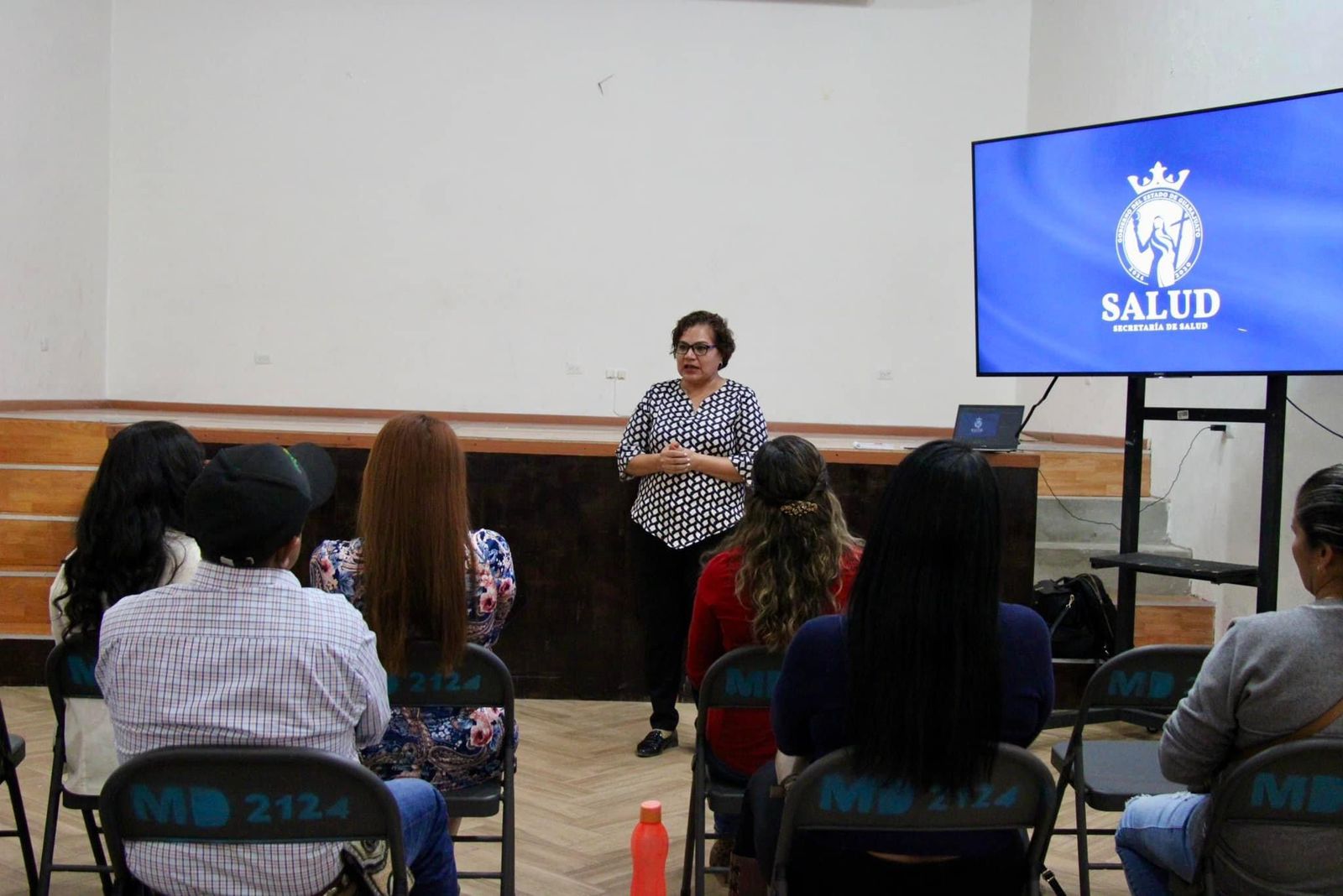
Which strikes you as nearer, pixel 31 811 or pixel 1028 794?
pixel 1028 794

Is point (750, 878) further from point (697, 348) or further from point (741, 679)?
point (697, 348)

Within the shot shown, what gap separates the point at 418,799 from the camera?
1.80m

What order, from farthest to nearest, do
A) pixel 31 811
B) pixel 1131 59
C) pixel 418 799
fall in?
pixel 1131 59 → pixel 31 811 → pixel 418 799

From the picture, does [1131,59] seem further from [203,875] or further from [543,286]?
[203,875]

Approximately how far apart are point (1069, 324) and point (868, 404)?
357 centimetres

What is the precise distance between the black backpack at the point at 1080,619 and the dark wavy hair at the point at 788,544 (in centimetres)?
230

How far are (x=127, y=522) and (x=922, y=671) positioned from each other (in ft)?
5.14

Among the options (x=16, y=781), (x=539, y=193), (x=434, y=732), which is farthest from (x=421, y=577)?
(x=539, y=193)

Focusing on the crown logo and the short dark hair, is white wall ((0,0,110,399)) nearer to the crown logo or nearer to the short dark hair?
the short dark hair

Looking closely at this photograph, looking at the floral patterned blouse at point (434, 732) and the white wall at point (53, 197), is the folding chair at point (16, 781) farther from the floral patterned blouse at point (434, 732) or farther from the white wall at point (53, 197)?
the white wall at point (53, 197)

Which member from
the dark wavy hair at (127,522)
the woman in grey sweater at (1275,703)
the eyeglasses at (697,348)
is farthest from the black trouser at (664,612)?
the woman in grey sweater at (1275,703)

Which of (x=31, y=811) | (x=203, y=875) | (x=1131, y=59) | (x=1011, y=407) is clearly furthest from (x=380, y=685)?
(x=1131, y=59)

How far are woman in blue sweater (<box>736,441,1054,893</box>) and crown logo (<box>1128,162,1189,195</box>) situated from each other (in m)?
2.57

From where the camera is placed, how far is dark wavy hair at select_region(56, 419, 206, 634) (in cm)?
224
